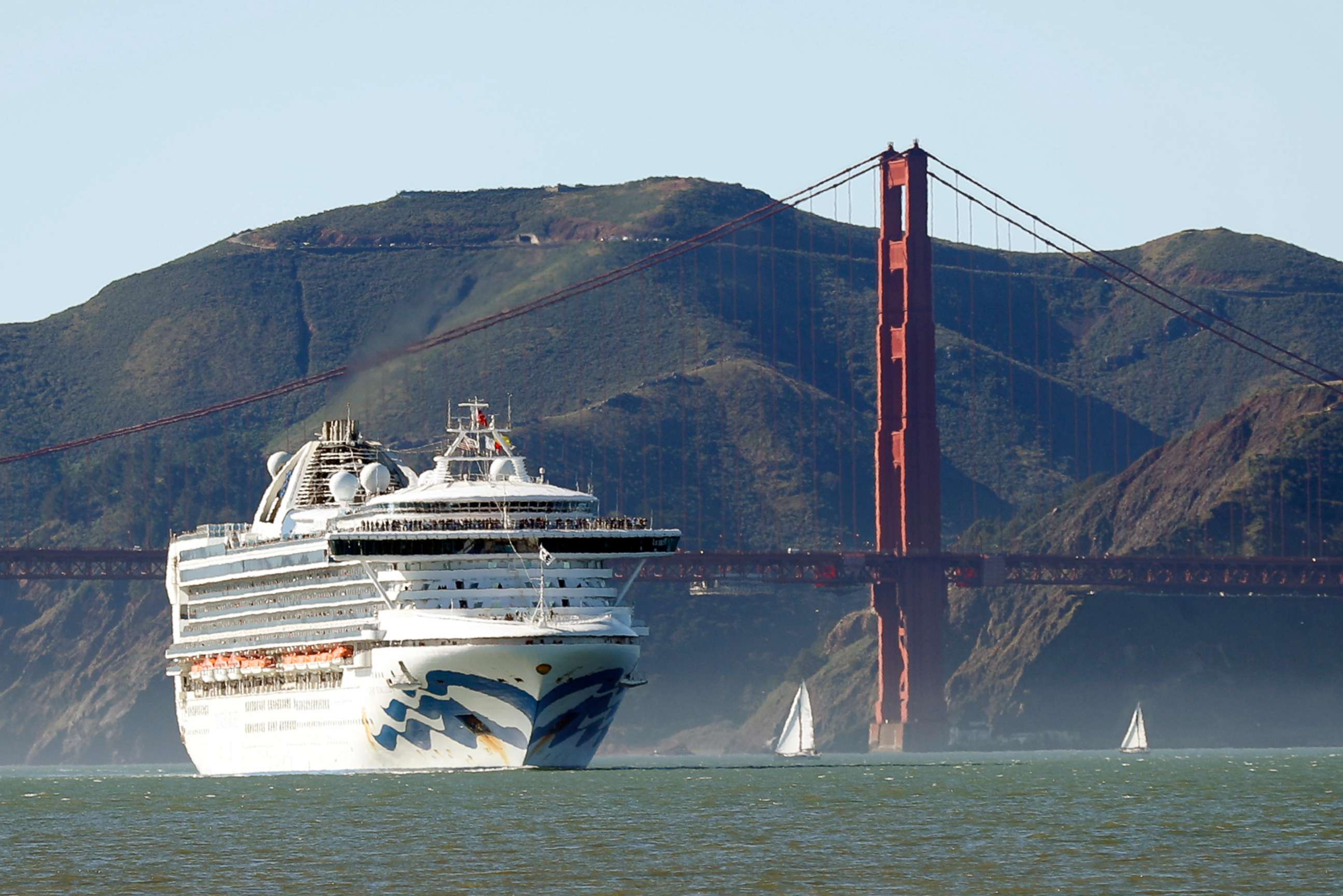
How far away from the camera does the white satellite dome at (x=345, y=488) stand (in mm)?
95000

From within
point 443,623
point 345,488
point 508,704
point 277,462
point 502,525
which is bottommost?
point 508,704

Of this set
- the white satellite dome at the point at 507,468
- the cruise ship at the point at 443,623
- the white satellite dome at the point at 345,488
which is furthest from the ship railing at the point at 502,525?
the white satellite dome at the point at 345,488

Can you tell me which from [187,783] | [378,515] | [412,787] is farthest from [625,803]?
[187,783]

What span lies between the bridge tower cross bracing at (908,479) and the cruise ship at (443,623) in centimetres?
6133

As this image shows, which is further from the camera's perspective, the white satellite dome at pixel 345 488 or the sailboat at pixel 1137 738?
the sailboat at pixel 1137 738

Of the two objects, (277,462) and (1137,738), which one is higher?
(277,462)

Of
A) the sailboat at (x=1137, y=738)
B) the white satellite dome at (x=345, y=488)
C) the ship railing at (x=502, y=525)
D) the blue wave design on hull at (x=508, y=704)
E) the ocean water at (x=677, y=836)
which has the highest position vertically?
the white satellite dome at (x=345, y=488)

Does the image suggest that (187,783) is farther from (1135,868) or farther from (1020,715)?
(1020,715)

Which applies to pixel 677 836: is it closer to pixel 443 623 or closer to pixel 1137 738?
pixel 443 623

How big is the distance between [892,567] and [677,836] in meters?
89.4

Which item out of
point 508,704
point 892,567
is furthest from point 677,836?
point 892,567

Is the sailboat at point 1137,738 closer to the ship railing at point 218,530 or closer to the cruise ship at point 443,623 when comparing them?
the ship railing at point 218,530

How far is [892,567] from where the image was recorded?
15212 centimetres

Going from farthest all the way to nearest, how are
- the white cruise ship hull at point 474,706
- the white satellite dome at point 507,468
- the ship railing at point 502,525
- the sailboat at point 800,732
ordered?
the sailboat at point 800,732
the white satellite dome at point 507,468
the ship railing at point 502,525
the white cruise ship hull at point 474,706
